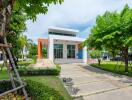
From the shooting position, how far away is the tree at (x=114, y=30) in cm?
2123

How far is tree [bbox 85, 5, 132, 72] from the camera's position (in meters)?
21.2

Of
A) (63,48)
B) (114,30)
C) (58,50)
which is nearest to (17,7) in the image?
(114,30)

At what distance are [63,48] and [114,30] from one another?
2195 centimetres

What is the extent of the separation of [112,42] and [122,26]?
164 cm

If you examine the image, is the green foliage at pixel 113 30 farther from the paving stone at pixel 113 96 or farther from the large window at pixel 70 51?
the large window at pixel 70 51

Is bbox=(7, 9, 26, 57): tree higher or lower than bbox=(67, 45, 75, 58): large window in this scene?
higher

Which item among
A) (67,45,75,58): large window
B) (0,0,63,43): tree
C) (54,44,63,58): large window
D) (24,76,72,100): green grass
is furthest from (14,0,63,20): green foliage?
(67,45,75,58): large window

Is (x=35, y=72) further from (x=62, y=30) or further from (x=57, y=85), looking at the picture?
(x=62, y=30)

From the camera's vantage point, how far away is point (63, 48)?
4338cm

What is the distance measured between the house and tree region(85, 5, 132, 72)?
49.8 feet

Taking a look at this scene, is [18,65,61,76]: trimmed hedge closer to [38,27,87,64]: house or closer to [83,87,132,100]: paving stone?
[83,87,132,100]: paving stone

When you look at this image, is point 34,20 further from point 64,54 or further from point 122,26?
point 64,54

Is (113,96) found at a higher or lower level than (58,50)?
lower

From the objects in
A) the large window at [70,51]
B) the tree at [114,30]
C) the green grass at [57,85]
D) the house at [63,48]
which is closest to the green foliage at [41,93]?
the green grass at [57,85]
